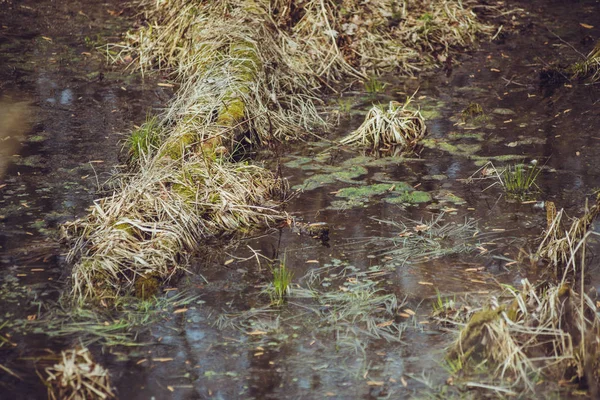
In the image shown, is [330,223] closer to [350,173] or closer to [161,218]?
[350,173]

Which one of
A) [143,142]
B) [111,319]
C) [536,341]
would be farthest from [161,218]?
[536,341]

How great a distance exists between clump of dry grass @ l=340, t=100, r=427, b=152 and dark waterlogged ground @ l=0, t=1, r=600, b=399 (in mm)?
166

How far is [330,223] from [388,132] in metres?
1.65

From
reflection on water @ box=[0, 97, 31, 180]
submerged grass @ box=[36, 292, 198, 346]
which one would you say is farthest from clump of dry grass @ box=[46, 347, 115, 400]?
reflection on water @ box=[0, 97, 31, 180]

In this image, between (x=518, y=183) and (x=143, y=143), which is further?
(x=143, y=143)

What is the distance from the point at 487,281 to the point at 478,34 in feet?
18.3

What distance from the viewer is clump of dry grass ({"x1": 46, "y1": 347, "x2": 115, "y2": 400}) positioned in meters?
3.46

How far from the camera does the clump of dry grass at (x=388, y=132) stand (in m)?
6.79

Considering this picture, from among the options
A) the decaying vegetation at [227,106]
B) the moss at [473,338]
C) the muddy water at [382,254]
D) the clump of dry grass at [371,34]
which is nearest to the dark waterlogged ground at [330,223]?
the muddy water at [382,254]

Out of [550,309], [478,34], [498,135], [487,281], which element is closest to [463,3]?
[478,34]

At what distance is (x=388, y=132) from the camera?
22.4 ft

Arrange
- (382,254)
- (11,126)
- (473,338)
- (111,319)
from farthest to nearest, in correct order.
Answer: (11,126) → (382,254) → (111,319) → (473,338)

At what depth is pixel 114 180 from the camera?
5988 millimetres

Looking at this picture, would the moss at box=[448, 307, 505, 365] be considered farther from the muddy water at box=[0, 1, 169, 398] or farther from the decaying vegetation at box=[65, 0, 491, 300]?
the muddy water at box=[0, 1, 169, 398]
